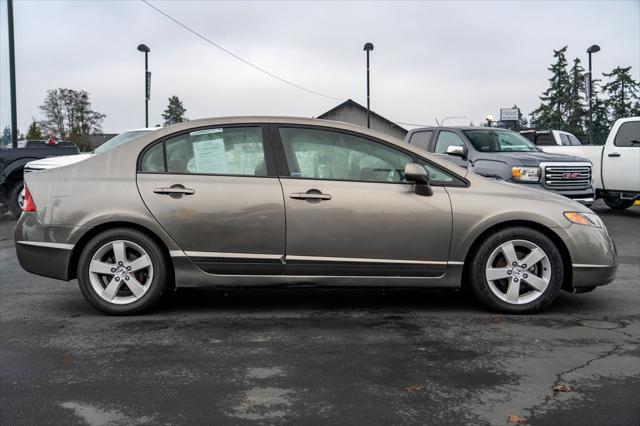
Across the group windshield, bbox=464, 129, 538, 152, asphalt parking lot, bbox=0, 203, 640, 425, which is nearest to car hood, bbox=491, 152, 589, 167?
windshield, bbox=464, 129, 538, 152

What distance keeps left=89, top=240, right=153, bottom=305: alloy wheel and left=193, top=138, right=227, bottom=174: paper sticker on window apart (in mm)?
825

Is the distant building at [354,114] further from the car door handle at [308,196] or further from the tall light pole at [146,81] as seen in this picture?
the car door handle at [308,196]

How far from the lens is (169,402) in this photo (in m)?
3.43

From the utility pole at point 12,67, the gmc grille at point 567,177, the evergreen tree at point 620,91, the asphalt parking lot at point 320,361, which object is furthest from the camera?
the evergreen tree at point 620,91

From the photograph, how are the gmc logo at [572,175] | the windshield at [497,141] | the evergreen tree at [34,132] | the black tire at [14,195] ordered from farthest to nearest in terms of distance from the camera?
the evergreen tree at [34,132], the black tire at [14,195], the windshield at [497,141], the gmc logo at [572,175]

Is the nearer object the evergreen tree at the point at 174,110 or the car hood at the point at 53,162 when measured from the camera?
the car hood at the point at 53,162

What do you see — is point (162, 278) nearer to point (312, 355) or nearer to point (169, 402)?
point (312, 355)

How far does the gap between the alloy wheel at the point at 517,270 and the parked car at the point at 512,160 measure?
19.7ft

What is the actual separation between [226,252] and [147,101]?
24284mm

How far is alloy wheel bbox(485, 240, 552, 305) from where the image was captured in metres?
5.30

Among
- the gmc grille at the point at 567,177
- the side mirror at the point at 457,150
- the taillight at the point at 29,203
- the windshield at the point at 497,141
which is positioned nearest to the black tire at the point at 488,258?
the taillight at the point at 29,203

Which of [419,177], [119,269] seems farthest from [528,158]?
[119,269]

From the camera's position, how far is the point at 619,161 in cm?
1406

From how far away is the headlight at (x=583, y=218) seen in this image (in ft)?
17.7
